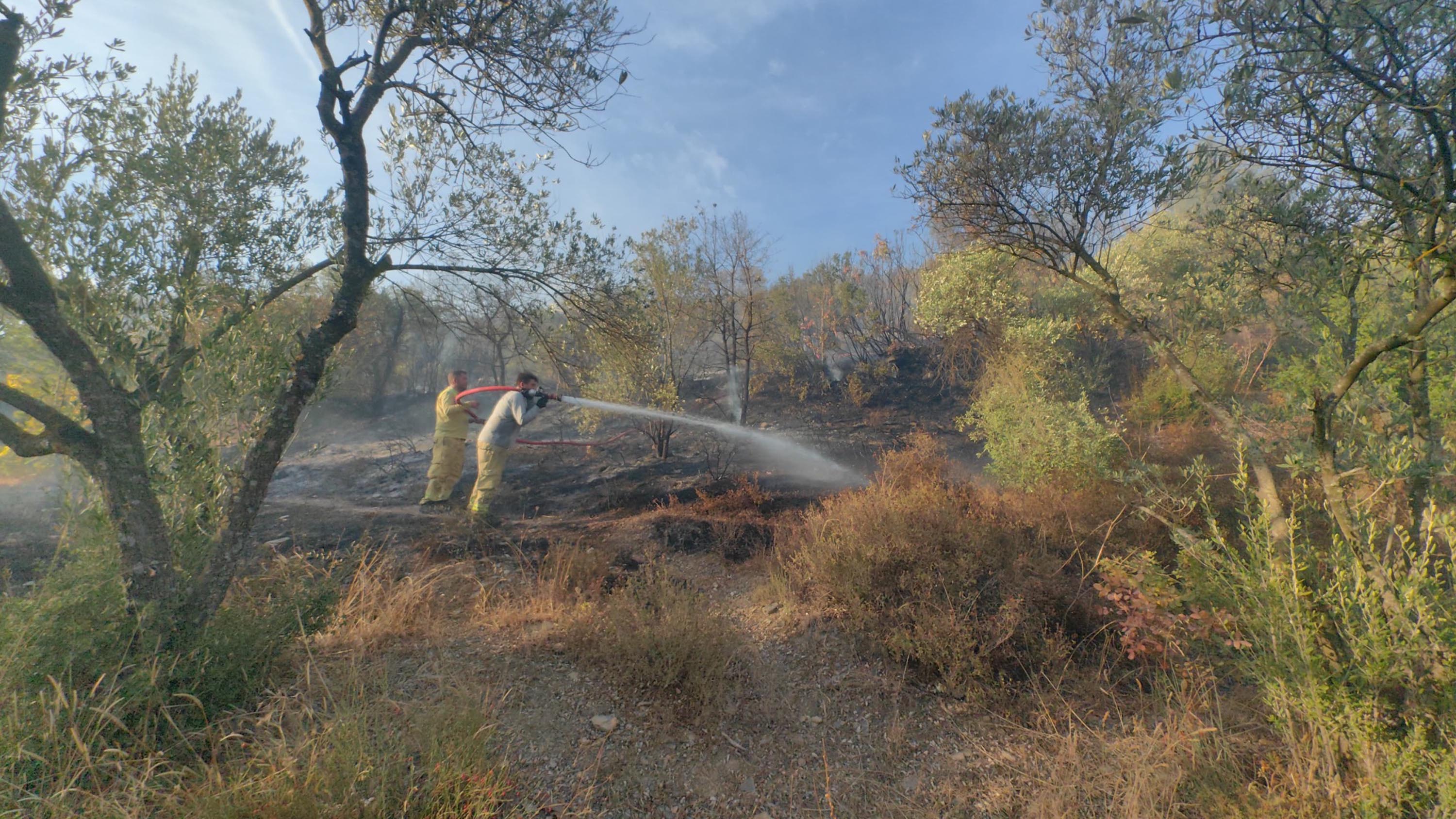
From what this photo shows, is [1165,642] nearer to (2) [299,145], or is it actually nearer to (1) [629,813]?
(1) [629,813]

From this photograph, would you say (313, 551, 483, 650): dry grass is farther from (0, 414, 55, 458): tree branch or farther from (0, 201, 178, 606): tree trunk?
(0, 414, 55, 458): tree branch

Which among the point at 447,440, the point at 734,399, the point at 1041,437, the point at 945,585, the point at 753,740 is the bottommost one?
the point at 753,740

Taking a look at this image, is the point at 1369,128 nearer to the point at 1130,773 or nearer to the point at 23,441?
the point at 1130,773

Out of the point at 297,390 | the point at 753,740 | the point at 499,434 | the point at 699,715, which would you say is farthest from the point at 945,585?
the point at 499,434

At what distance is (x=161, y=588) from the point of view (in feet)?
9.46

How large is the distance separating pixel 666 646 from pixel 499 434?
564cm

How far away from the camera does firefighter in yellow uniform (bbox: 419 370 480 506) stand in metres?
8.53

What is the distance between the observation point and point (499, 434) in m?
8.27

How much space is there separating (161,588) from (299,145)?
167 inches

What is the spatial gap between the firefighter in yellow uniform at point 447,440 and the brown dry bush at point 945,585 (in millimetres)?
5571

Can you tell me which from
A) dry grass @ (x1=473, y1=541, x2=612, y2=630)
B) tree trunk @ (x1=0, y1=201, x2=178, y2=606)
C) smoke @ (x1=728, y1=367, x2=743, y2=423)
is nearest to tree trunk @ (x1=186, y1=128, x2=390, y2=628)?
tree trunk @ (x1=0, y1=201, x2=178, y2=606)

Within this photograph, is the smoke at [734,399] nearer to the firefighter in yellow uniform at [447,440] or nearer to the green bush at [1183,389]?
the firefighter in yellow uniform at [447,440]

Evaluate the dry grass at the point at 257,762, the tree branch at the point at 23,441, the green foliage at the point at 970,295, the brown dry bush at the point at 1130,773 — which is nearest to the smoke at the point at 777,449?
the green foliage at the point at 970,295

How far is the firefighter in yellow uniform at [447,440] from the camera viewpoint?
8.53 m
